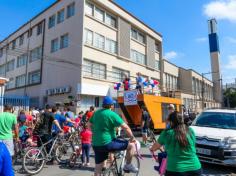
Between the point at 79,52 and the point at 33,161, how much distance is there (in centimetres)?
1774

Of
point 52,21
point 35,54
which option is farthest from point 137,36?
point 35,54

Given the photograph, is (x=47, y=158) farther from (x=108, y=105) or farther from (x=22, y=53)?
(x=22, y=53)

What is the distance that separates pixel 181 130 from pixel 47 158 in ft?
17.7

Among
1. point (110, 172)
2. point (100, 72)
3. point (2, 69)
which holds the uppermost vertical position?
point (2, 69)

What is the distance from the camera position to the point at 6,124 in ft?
20.1

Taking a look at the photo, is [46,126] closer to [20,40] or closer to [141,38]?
[141,38]

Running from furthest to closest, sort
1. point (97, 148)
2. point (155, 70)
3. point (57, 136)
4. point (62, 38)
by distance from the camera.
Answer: point (155, 70), point (62, 38), point (57, 136), point (97, 148)

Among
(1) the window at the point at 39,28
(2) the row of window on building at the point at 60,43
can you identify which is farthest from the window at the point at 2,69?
(2) the row of window on building at the point at 60,43

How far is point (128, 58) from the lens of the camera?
30.8 meters

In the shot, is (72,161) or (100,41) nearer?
(72,161)

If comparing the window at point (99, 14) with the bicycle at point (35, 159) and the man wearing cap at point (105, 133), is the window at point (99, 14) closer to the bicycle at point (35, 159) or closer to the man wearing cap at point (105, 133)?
the bicycle at point (35, 159)

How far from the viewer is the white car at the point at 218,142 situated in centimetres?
659

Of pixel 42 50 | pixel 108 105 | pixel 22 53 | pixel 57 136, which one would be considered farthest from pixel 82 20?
pixel 108 105

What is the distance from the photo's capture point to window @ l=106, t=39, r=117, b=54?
27.9m
